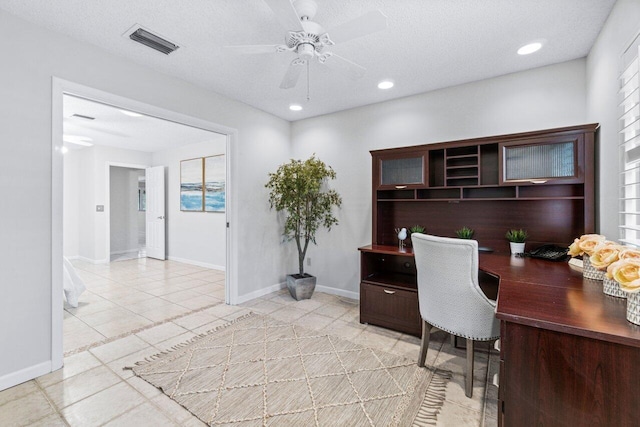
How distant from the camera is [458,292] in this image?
1.91 meters

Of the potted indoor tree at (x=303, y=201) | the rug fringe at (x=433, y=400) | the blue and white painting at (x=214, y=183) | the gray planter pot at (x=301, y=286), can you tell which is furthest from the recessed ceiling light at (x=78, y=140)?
the rug fringe at (x=433, y=400)

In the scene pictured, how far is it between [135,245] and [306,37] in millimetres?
7483

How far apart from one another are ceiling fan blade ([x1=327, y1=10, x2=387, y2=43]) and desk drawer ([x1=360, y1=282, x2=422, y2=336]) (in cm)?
217

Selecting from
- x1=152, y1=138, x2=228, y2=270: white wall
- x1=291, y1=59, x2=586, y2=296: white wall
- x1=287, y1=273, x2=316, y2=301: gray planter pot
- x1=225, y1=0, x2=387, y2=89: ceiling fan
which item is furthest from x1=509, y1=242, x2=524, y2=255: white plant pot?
x1=152, y1=138, x2=228, y2=270: white wall

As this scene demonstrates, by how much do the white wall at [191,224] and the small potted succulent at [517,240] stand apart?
14.9 feet

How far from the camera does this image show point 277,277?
14.1ft

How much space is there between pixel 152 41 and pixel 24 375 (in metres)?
2.65

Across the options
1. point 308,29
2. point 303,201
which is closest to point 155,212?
point 303,201

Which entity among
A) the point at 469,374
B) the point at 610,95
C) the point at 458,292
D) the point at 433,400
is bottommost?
the point at 433,400

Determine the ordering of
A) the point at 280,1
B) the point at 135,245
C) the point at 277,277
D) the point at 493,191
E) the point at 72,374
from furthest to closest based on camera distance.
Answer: the point at 135,245 → the point at 277,277 → the point at 493,191 → the point at 72,374 → the point at 280,1

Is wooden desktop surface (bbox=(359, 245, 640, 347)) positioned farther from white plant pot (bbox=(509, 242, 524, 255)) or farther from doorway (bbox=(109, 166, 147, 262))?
doorway (bbox=(109, 166, 147, 262))

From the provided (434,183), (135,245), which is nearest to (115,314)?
(434,183)

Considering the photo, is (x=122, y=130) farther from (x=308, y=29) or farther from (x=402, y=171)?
(x=402, y=171)

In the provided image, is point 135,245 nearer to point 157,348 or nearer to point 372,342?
point 157,348
